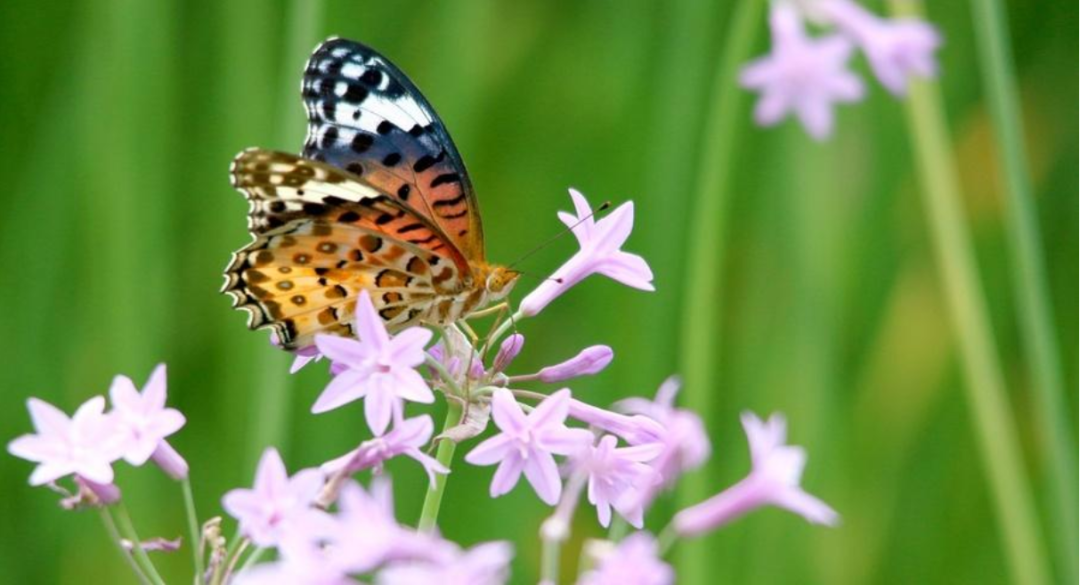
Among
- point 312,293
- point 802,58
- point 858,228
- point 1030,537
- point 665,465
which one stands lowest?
point 1030,537

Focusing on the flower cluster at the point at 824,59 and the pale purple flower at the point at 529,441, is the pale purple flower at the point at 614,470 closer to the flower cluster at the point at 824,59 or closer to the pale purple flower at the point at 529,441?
the pale purple flower at the point at 529,441

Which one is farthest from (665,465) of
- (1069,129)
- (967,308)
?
(1069,129)

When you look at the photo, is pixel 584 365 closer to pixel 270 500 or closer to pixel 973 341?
pixel 270 500

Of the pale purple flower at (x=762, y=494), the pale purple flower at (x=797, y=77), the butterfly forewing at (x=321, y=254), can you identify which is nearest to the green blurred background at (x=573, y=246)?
the pale purple flower at (x=797, y=77)

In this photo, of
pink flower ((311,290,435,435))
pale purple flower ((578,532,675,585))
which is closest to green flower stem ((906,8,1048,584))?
pink flower ((311,290,435,435))

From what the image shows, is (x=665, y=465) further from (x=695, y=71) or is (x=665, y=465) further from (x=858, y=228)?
(x=858, y=228)

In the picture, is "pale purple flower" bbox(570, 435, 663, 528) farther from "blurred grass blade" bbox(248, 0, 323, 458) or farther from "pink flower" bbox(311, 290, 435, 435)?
"blurred grass blade" bbox(248, 0, 323, 458)

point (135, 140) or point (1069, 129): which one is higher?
point (1069, 129)
